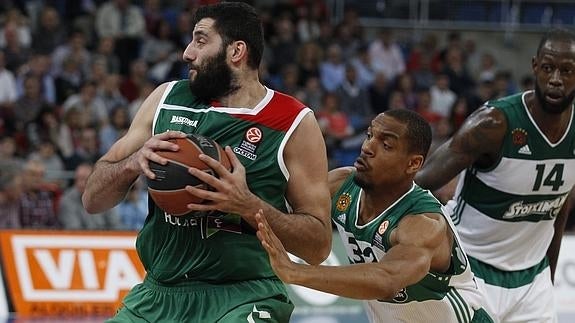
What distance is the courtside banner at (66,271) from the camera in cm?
1037

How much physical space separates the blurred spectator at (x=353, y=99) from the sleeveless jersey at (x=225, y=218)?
1092cm

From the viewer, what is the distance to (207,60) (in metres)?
4.74

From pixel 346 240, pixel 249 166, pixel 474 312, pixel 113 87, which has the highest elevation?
pixel 249 166

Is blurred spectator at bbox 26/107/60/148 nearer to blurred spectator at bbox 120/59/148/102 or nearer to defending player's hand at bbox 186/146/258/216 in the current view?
blurred spectator at bbox 120/59/148/102

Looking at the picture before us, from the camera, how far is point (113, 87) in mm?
13906

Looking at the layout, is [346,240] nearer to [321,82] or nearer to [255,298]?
[255,298]

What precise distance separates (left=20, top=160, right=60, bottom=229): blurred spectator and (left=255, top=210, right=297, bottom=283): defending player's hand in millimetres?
7644

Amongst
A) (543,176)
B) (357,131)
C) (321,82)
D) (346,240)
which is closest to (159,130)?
(346,240)

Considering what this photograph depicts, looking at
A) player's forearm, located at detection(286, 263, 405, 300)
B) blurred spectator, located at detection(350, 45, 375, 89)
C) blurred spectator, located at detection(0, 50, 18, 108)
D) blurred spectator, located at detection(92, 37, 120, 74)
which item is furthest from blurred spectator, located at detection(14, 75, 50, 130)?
player's forearm, located at detection(286, 263, 405, 300)

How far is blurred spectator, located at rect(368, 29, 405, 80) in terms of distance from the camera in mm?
17312

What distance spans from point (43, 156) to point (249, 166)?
8263mm

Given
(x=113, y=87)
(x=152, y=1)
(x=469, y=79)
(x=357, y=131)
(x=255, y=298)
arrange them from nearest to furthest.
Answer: (x=255, y=298) → (x=113, y=87) → (x=357, y=131) → (x=152, y=1) → (x=469, y=79)

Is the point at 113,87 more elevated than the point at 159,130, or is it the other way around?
the point at 159,130

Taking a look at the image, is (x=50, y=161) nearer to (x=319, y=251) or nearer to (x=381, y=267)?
(x=319, y=251)
